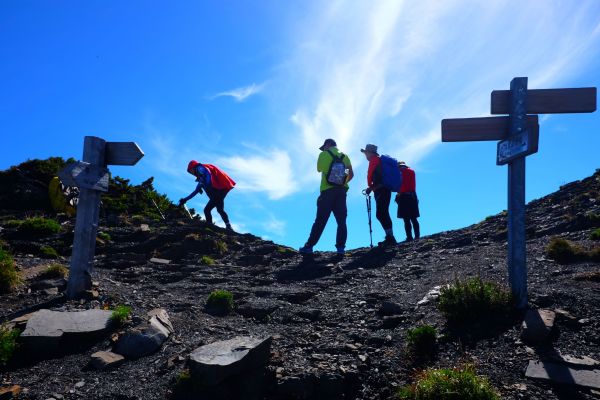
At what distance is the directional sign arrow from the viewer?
8.23 metres

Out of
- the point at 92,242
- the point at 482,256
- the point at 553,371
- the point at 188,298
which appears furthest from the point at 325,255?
the point at 553,371

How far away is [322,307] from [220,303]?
5.59 ft

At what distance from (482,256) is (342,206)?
362 cm

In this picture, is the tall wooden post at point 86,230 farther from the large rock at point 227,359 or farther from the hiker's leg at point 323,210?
the hiker's leg at point 323,210

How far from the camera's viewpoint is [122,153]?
8328mm

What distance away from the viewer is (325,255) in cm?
1345

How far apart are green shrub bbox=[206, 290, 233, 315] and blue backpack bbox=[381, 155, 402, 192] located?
621 centimetres

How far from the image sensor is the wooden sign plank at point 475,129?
6.69 m

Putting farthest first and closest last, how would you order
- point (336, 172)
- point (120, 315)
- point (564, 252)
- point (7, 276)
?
1. point (336, 172)
2. point (564, 252)
3. point (7, 276)
4. point (120, 315)

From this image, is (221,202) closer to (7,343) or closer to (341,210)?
(341,210)

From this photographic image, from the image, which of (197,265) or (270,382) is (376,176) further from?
(270,382)

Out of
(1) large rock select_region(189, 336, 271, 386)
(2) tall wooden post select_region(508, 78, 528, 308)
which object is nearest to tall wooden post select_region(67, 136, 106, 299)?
(1) large rock select_region(189, 336, 271, 386)

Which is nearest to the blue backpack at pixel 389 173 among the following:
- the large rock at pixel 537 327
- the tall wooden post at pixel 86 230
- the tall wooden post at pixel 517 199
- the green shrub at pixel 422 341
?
the tall wooden post at pixel 517 199

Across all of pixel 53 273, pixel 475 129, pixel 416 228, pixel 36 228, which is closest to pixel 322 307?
pixel 475 129
